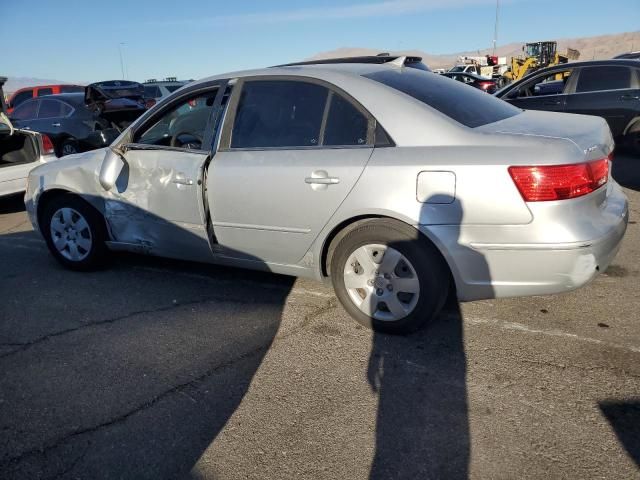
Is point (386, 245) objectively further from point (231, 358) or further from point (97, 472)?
point (97, 472)

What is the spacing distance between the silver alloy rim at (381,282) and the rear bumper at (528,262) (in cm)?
28

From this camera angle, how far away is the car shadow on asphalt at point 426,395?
224 cm

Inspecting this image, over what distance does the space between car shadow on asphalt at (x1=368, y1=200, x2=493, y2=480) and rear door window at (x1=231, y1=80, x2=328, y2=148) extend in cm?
99

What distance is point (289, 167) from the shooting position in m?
3.37

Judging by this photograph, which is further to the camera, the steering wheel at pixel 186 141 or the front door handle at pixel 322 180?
the steering wheel at pixel 186 141

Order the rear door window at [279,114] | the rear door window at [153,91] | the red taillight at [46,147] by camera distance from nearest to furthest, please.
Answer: the rear door window at [279,114] < the red taillight at [46,147] < the rear door window at [153,91]

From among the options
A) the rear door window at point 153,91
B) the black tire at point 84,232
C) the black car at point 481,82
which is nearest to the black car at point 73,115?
the black tire at point 84,232

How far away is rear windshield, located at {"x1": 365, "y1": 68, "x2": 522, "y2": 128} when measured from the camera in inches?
127

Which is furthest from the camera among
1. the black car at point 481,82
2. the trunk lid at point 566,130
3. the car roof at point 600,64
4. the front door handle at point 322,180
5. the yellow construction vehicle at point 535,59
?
the yellow construction vehicle at point 535,59

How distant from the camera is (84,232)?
15.0 feet

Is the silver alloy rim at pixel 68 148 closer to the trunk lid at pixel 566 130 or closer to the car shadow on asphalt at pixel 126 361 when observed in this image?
the car shadow on asphalt at pixel 126 361

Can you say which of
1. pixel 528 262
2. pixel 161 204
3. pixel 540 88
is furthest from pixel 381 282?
pixel 540 88

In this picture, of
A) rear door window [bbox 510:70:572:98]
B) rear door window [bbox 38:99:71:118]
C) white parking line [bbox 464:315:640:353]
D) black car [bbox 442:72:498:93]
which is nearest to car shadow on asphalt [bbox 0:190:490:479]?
white parking line [bbox 464:315:640:353]

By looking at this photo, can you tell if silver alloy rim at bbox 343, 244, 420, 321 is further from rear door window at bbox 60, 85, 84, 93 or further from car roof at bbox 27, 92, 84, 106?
rear door window at bbox 60, 85, 84, 93
